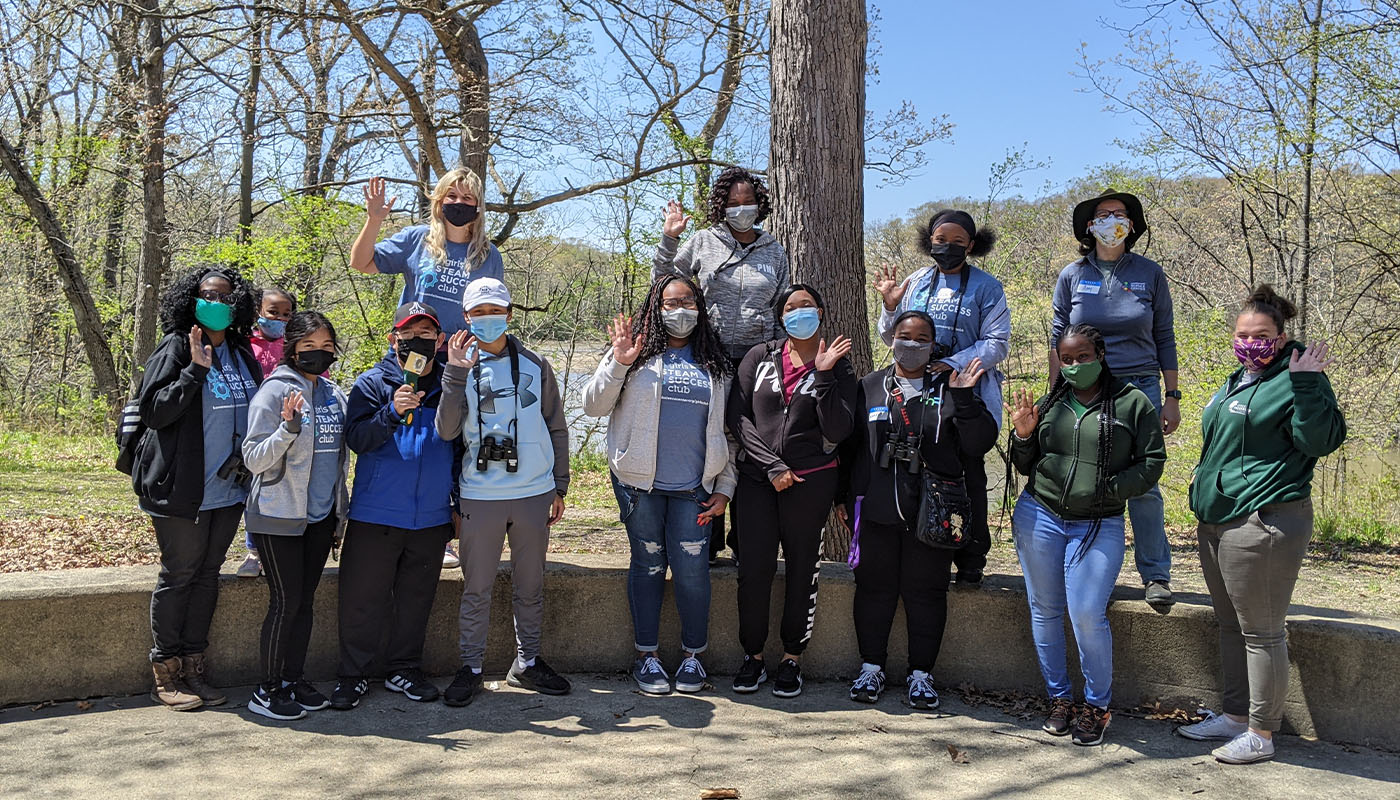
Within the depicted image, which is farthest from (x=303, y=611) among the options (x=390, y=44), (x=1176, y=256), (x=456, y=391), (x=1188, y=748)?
(x=1176, y=256)

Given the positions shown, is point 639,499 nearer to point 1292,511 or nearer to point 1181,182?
point 1292,511

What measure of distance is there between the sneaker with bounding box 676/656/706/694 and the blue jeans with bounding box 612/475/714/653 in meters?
0.07

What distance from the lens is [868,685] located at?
15.9ft

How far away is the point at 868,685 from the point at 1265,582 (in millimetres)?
1811

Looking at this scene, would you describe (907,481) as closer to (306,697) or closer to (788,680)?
(788,680)

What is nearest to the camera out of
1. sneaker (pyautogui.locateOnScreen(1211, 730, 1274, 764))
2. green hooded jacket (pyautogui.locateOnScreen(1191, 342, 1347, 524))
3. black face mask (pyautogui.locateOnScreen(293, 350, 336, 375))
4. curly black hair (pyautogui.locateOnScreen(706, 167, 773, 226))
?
green hooded jacket (pyautogui.locateOnScreen(1191, 342, 1347, 524))

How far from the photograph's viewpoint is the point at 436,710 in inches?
183

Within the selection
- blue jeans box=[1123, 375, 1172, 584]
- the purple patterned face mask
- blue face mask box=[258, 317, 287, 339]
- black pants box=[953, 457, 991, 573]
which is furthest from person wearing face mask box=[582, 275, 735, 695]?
the purple patterned face mask

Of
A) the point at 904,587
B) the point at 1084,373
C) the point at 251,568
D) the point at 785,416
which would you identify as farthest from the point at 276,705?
the point at 1084,373

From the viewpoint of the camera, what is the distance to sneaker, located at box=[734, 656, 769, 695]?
494cm

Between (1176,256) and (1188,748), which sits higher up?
(1176,256)

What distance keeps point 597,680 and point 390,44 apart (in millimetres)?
12704

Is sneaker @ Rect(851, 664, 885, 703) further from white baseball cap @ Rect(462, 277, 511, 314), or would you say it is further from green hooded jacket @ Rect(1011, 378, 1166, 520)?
white baseball cap @ Rect(462, 277, 511, 314)

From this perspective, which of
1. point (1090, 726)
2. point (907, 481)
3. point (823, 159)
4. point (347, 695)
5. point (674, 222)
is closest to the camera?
point (1090, 726)
